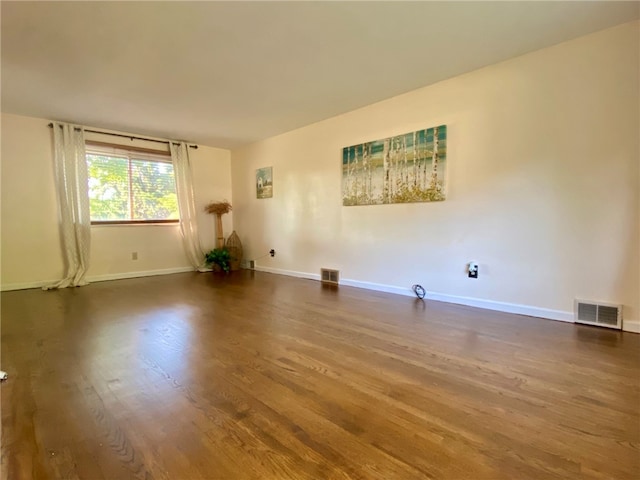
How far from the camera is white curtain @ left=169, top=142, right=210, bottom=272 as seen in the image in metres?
5.27

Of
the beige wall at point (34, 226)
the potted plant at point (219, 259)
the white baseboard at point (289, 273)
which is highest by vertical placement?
the beige wall at point (34, 226)

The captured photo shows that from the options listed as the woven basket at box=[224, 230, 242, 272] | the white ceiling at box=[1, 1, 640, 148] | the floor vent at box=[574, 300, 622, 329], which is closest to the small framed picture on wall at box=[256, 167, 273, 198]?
the woven basket at box=[224, 230, 242, 272]

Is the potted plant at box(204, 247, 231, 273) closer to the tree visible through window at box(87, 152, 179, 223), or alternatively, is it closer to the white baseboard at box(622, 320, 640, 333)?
the tree visible through window at box(87, 152, 179, 223)

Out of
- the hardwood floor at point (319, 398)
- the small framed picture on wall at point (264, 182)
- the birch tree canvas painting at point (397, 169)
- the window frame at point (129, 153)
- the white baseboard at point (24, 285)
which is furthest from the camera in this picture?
the small framed picture on wall at point (264, 182)

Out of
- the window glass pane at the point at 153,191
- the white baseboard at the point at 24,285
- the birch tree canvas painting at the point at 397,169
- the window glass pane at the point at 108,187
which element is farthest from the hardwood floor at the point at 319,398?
the window glass pane at the point at 153,191

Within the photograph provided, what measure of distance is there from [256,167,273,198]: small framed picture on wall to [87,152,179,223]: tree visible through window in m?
1.42

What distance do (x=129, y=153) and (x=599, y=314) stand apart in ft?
19.7

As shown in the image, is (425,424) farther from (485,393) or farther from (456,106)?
(456,106)

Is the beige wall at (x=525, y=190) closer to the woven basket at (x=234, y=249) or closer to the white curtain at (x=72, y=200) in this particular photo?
the woven basket at (x=234, y=249)

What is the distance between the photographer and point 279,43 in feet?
7.91

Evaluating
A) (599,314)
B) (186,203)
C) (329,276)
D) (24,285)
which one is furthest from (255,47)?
(24,285)

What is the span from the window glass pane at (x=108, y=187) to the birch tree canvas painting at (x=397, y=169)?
342 centimetres

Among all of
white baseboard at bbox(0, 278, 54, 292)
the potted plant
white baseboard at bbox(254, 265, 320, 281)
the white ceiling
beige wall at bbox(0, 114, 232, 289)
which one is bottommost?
white baseboard at bbox(254, 265, 320, 281)

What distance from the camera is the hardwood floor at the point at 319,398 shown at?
106 centimetres
